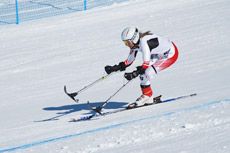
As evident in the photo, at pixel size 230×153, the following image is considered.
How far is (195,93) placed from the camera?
7.73 m

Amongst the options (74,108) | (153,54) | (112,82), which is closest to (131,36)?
(153,54)

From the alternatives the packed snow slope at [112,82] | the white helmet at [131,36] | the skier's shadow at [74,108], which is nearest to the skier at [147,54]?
the white helmet at [131,36]

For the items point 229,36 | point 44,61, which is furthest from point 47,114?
point 229,36

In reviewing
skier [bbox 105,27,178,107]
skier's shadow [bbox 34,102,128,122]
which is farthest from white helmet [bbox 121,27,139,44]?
skier's shadow [bbox 34,102,128,122]

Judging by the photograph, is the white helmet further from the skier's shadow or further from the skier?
the skier's shadow

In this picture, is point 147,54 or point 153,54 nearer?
point 147,54

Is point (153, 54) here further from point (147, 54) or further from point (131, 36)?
point (131, 36)

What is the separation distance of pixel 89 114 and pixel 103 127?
1191mm

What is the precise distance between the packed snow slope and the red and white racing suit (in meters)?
0.51

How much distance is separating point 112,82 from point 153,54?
8.72ft

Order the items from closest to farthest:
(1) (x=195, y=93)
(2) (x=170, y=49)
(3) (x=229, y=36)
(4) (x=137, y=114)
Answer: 1. (4) (x=137, y=114)
2. (2) (x=170, y=49)
3. (1) (x=195, y=93)
4. (3) (x=229, y=36)

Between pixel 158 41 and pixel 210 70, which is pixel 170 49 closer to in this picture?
pixel 158 41

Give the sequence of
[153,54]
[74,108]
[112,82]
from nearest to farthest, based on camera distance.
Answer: [153,54], [74,108], [112,82]

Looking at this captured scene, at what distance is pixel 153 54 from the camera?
7.25 m
